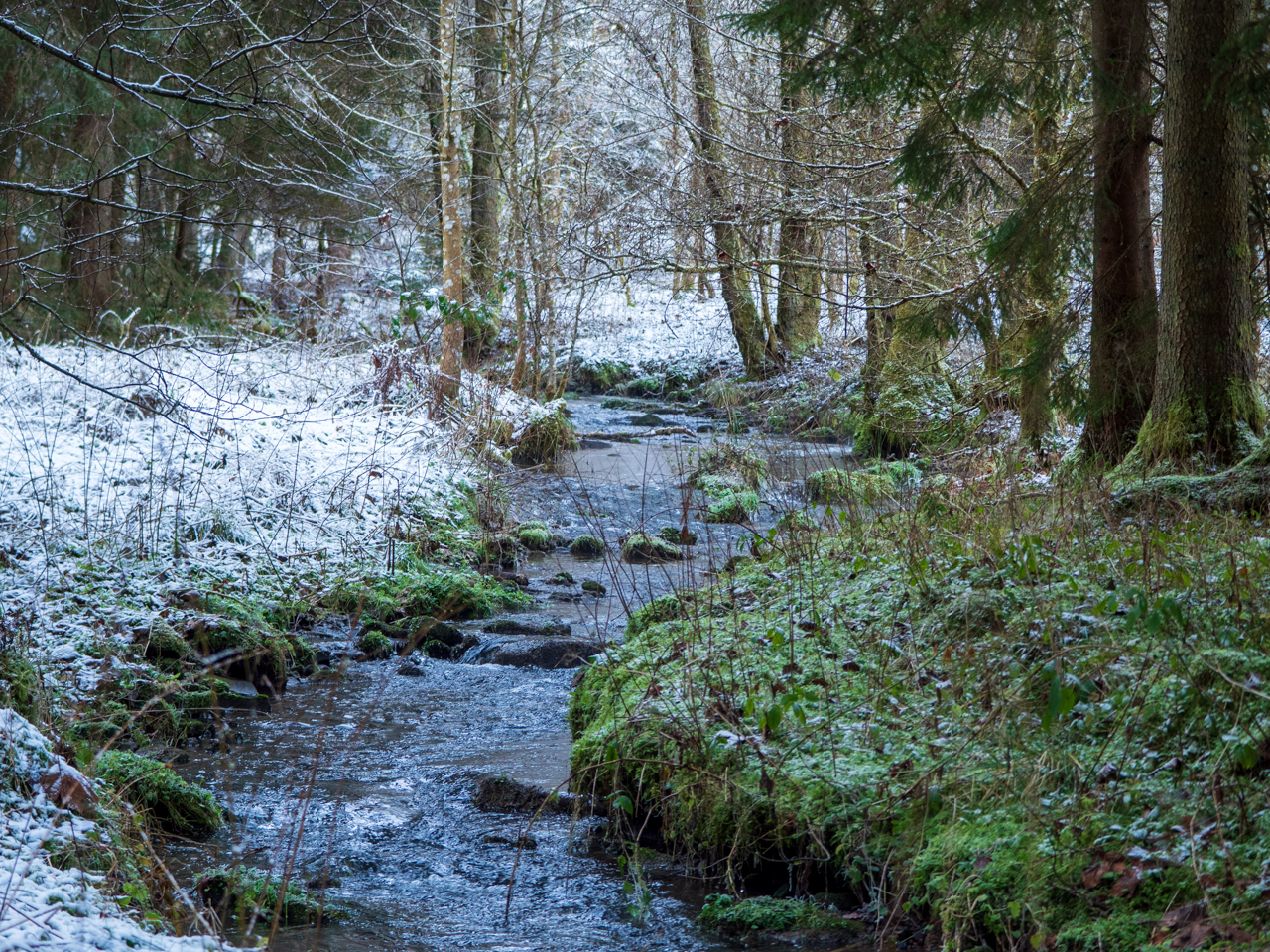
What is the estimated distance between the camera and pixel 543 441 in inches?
557

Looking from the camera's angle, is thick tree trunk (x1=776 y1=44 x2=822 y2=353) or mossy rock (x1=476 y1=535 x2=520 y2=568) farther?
thick tree trunk (x1=776 y1=44 x2=822 y2=353)

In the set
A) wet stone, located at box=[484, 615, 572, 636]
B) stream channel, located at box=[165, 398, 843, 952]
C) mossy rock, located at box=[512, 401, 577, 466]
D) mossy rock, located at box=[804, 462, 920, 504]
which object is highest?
mossy rock, located at box=[512, 401, 577, 466]

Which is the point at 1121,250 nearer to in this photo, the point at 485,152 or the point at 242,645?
the point at 242,645

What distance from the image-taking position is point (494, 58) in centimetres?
1648

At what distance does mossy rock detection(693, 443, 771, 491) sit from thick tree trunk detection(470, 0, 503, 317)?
432cm

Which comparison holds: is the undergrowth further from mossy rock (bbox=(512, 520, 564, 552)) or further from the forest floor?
mossy rock (bbox=(512, 520, 564, 552))

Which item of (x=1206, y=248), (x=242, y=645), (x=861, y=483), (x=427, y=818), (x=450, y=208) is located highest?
(x=450, y=208)

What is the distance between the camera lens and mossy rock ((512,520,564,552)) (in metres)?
10.9

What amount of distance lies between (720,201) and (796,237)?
5.75 feet

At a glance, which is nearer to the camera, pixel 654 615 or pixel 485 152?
pixel 654 615

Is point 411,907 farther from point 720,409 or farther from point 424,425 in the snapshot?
point 720,409

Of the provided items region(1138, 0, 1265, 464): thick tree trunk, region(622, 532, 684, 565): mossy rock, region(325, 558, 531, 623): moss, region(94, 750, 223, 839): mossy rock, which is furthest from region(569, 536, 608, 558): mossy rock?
region(94, 750, 223, 839): mossy rock

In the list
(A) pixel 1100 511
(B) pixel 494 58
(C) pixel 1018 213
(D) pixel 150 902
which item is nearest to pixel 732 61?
(B) pixel 494 58

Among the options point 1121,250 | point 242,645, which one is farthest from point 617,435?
point 1121,250
